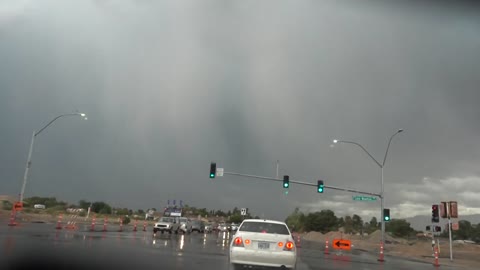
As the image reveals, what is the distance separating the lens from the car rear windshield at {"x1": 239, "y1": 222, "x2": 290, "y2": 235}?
13781 millimetres

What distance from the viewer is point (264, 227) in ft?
45.9

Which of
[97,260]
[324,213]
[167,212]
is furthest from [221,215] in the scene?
[97,260]

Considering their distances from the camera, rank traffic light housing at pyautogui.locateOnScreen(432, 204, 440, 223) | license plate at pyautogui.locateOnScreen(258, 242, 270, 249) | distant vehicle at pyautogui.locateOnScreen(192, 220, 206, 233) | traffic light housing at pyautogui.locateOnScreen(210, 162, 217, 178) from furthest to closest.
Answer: distant vehicle at pyautogui.locateOnScreen(192, 220, 206, 233), traffic light housing at pyautogui.locateOnScreen(210, 162, 217, 178), traffic light housing at pyautogui.locateOnScreen(432, 204, 440, 223), license plate at pyautogui.locateOnScreen(258, 242, 270, 249)

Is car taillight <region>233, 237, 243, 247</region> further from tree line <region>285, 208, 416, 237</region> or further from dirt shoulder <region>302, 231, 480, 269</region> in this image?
tree line <region>285, 208, 416, 237</region>

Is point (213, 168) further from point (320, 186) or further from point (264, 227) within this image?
point (264, 227)

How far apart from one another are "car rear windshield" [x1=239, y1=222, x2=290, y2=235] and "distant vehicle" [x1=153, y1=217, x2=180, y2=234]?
30.5 m

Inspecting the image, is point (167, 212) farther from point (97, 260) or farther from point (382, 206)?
Answer: point (97, 260)

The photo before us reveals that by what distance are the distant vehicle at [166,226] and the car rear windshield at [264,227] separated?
1203 inches

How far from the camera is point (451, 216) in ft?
111

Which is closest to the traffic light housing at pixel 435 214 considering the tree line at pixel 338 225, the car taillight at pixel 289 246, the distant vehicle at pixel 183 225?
the distant vehicle at pixel 183 225

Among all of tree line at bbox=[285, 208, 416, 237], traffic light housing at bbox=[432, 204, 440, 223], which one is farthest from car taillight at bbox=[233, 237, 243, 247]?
tree line at bbox=[285, 208, 416, 237]

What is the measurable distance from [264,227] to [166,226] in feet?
102

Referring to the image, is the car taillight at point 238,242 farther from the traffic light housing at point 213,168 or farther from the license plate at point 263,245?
the traffic light housing at point 213,168

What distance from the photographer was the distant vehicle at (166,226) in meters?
43.0
